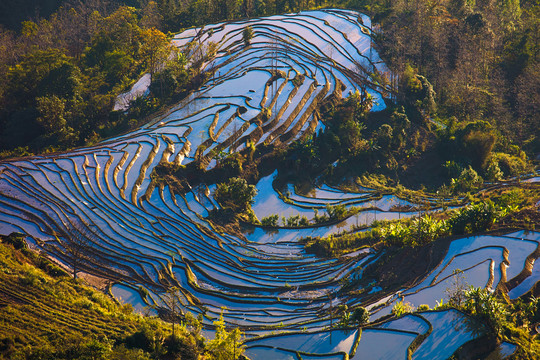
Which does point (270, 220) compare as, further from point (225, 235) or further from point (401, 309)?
point (401, 309)

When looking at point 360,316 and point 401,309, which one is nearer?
point 360,316

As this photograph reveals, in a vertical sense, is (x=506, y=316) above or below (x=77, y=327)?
below

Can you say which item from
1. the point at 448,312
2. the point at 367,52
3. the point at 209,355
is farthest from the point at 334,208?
the point at 367,52

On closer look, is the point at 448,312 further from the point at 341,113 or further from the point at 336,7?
the point at 336,7

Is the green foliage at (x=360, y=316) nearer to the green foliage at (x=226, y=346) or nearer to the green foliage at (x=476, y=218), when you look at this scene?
the green foliage at (x=226, y=346)

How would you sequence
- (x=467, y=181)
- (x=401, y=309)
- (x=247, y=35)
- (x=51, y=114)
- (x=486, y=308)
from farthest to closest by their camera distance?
1. (x=247, y=35)
2. (x=51, y=114)
3. (x=467, y=181)
4. (x=401, y=309)
5. (x=486, y=308)

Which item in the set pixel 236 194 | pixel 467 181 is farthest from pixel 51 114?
pixel 467 181

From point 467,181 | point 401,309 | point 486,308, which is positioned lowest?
point 486,308
